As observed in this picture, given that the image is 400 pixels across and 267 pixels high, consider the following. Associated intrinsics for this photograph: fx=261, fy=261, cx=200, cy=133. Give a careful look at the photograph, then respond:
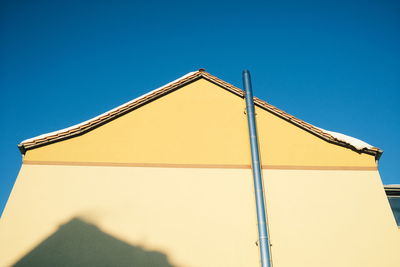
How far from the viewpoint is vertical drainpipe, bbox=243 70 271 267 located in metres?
6.91

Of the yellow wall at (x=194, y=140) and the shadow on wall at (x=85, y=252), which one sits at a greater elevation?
the yellow wall at (x=194, y=140)

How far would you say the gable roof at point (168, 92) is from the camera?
27.1 feet

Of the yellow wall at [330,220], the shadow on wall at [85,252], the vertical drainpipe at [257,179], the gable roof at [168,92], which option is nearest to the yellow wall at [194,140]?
the gable roof at [168,92]

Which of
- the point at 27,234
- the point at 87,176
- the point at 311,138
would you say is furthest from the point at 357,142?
the point at 27,234

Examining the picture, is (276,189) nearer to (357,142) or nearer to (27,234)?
(357,142)

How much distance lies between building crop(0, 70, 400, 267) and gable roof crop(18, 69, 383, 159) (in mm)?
44

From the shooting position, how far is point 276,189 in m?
8.23

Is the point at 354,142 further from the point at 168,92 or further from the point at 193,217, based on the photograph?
the point at 168,92

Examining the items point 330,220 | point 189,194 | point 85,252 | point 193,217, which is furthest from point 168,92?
point 330,220

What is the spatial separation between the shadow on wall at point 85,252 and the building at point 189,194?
Result: 0.02 m

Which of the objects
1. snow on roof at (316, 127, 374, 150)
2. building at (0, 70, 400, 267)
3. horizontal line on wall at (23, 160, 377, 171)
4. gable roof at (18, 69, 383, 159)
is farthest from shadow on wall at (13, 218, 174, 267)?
snow on roof at (316, 127, 374, 150)

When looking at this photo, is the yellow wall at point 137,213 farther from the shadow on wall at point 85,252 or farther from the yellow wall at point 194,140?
the yellow wall at point 194,140

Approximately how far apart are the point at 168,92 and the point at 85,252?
229 inches

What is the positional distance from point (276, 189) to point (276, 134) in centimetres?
207
